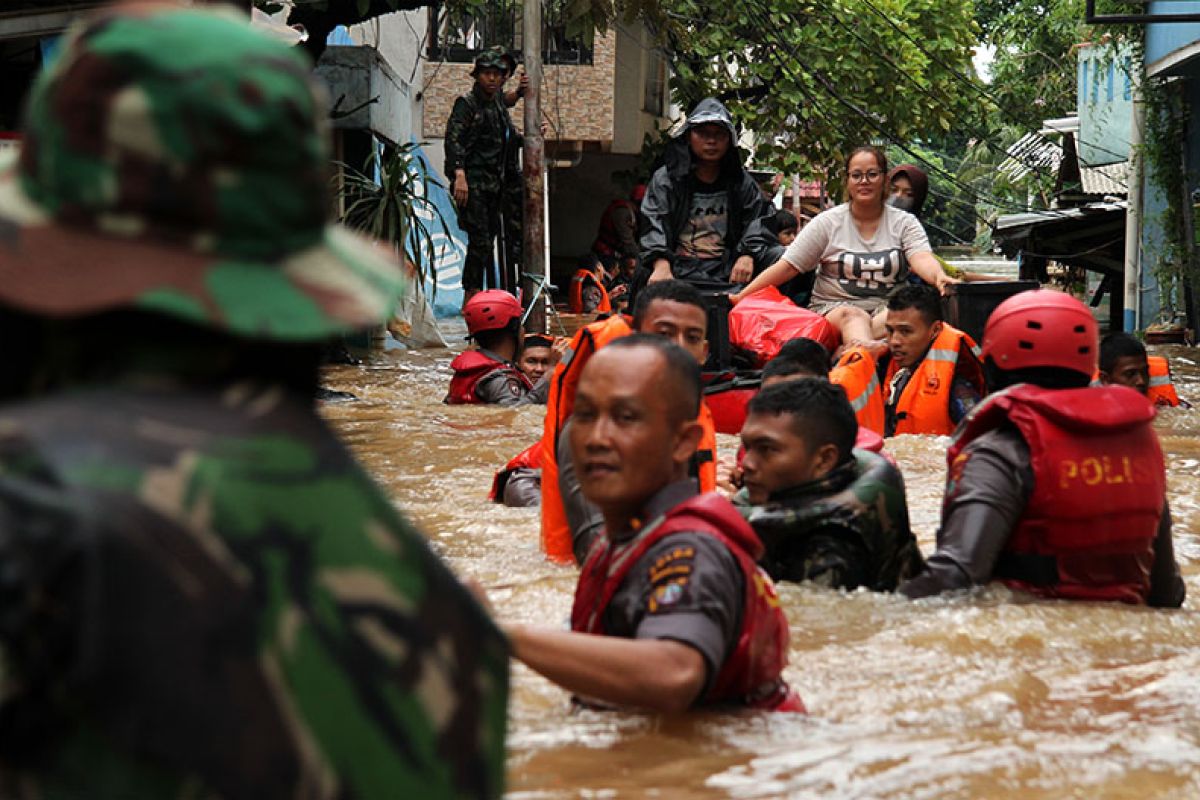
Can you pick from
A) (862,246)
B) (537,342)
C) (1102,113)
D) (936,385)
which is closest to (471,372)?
(537,342)

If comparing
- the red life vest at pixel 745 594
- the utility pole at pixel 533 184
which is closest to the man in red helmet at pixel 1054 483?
the red life vest at pixel 745 594

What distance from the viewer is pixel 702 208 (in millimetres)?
10414

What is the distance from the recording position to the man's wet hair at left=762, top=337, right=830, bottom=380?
7191mm

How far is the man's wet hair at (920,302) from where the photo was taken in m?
8.56

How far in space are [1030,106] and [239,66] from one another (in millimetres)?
36969

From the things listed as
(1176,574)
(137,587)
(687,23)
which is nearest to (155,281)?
(137,587)

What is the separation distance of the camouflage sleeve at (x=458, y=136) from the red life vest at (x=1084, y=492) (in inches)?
414

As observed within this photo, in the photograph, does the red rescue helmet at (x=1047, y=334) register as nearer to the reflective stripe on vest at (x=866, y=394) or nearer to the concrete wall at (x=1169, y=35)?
the reflective stripe on vest at (x=866, y=394)

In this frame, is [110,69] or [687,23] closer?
[110,69]

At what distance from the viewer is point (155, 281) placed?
1438 mm

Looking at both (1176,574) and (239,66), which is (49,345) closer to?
(239,66)

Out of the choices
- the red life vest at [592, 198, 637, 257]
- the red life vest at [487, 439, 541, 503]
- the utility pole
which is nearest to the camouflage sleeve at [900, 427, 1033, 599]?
the red life vest at [487, 439, 541, 503]

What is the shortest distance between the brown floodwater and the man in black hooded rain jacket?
11.9ft

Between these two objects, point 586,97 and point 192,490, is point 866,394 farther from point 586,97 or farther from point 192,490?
point 586,97
